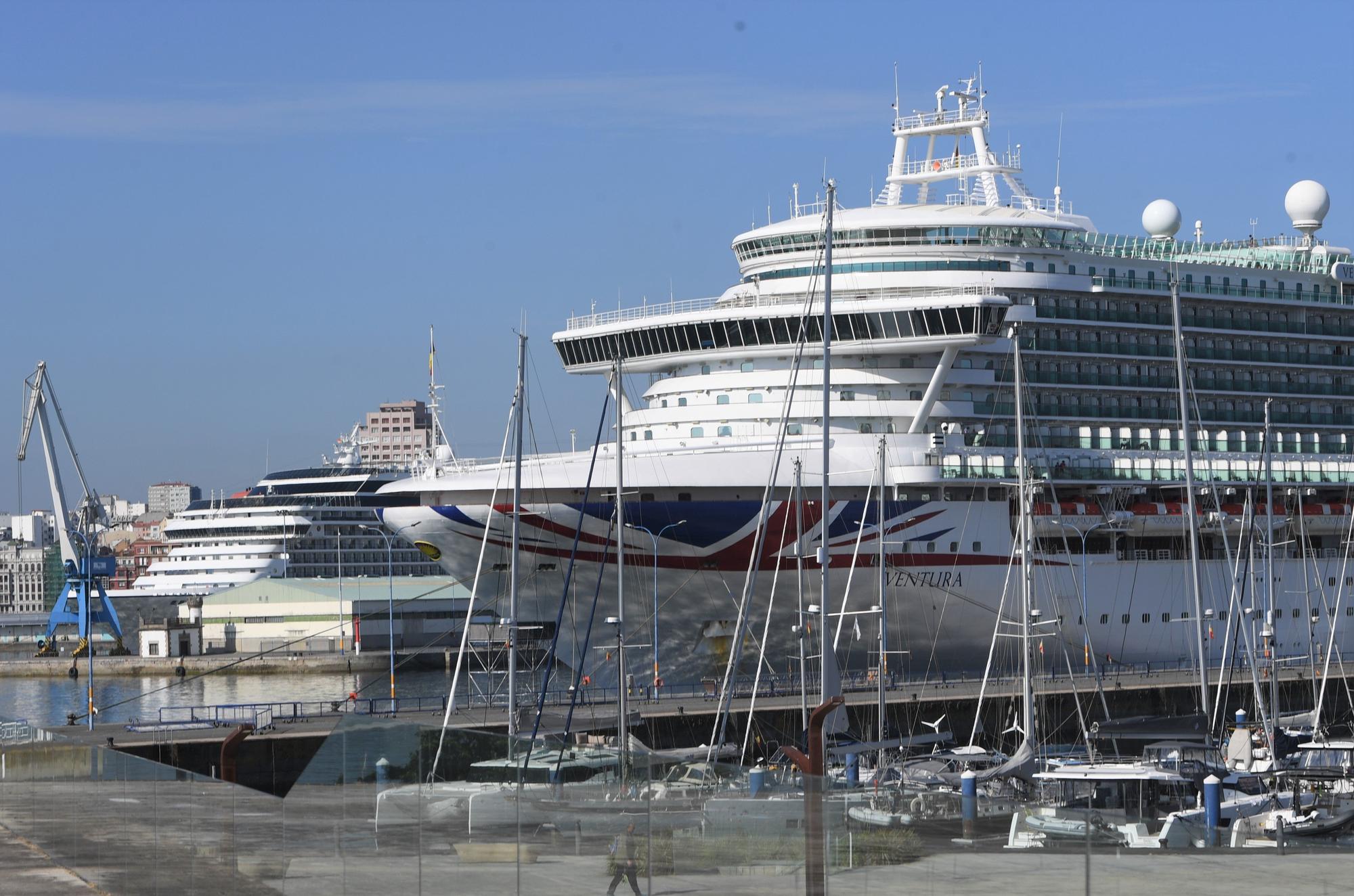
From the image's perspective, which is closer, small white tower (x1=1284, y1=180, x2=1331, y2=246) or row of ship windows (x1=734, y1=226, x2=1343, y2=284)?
row of ship windows (x1=734, y1=226, x2=1343, y2=284)

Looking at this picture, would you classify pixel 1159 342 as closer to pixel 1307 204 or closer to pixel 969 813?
pixel 1307 204

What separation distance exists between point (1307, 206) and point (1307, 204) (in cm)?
6

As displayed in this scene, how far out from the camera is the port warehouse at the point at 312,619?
8350 cm

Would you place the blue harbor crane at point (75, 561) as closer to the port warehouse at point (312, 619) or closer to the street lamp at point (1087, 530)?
the port warehouse at point (312, 619)

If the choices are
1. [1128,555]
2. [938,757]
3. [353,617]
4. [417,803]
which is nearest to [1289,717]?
[1128,555]

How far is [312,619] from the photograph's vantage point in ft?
281

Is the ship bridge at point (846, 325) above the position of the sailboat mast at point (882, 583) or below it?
above

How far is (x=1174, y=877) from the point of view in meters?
8.55

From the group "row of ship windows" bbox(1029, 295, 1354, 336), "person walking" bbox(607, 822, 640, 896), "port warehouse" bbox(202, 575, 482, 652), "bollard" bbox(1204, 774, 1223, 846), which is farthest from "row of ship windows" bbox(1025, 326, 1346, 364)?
"port warehouse" bbox(202, 575, 482, 652)

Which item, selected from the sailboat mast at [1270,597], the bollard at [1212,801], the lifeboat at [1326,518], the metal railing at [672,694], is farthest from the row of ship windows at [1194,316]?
the bollard at [1212,801]

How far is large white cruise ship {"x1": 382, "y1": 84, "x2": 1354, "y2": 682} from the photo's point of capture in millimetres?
36969

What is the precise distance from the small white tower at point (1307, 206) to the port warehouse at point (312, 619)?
1674 inches

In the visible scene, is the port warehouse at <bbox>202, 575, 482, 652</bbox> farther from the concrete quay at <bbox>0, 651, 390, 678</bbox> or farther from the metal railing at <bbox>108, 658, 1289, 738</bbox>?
the metal railing at <bbox>108, 658, 1289, 738</bbox>

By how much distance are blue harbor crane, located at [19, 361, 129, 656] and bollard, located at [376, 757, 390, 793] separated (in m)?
67.9
